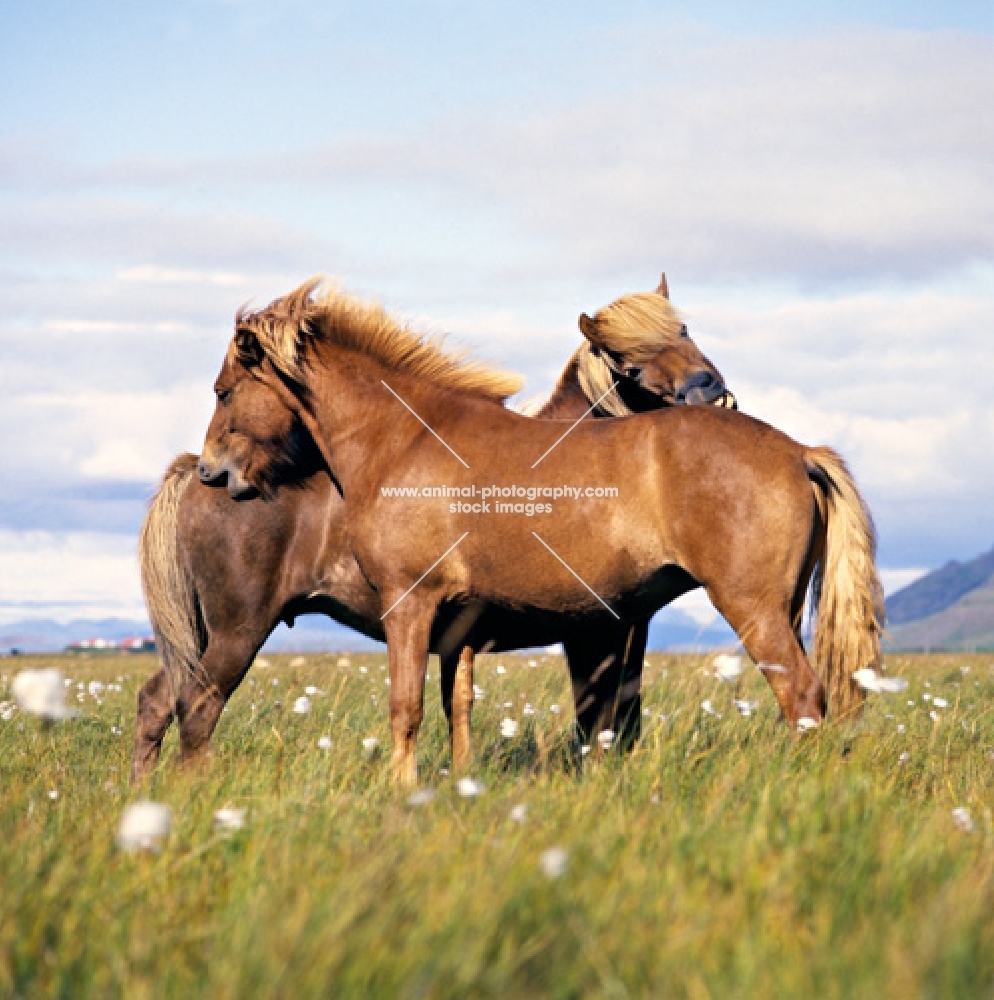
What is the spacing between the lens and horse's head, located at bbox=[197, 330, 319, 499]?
23.4ft

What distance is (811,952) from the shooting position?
3248 mm

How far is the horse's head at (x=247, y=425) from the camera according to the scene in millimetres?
7145

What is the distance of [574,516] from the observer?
6.04 m

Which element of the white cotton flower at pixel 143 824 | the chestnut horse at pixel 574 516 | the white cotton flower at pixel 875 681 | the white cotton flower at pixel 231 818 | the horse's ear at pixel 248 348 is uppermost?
the horse's ear at pixel 248 348

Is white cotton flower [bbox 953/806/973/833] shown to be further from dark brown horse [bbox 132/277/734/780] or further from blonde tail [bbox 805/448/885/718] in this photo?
dark brown horse [bbox 132/277/734/780]

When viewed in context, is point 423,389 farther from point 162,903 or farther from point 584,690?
point 162,903

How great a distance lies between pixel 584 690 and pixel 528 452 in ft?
5.37

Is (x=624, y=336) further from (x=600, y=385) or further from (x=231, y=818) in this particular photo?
(x=231, y=818)

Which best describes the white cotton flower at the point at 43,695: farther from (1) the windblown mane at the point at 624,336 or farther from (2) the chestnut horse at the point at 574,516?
(1) the windblown mane at the point at 624,336

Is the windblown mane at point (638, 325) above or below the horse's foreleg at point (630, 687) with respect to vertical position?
above

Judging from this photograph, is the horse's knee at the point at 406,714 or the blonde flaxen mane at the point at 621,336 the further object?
the blonde flaxen mane at the point at 621,336

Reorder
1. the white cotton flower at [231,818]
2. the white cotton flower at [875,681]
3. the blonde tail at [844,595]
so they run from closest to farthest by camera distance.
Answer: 1. the white cotton flower at [231,818]
2. the white cotton flower at [875,681]
3. the blonde tail at [844,595]

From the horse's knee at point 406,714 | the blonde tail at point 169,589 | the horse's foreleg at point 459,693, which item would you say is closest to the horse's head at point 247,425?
the blonde tail at point 169,589

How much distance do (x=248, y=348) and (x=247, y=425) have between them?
1.50 ft
